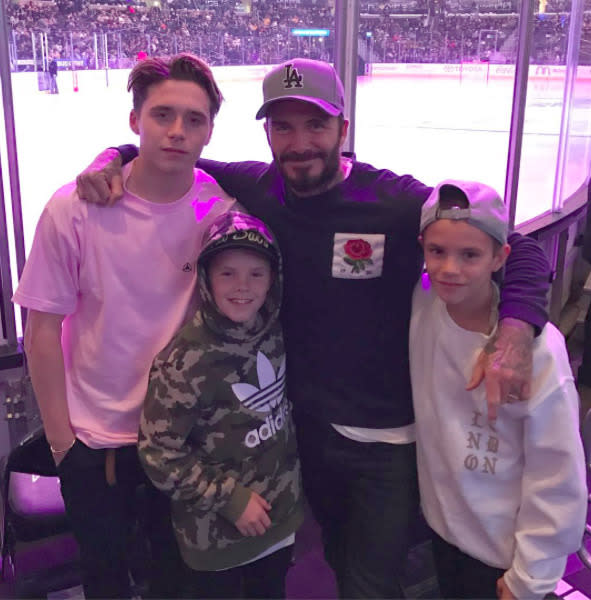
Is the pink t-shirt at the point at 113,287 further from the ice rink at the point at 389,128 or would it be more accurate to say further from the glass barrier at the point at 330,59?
the ice rink at the point at 389,128

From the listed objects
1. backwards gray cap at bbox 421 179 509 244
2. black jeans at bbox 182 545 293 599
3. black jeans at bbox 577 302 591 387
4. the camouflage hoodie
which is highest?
backwards gray cap at bbox 421 179 509 244

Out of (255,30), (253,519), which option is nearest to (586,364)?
(255,30)

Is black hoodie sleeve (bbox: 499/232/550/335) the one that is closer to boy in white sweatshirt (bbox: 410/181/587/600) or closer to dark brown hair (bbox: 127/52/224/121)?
boy in white sweatshirt (bbox: 410/181/587/600)

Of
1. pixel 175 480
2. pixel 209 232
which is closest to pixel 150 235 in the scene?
pixel 209 232

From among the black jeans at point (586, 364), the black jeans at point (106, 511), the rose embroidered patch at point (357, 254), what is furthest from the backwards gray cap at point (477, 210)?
the black jeans at point (586, 364)

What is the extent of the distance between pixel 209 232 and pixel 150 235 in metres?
0.11

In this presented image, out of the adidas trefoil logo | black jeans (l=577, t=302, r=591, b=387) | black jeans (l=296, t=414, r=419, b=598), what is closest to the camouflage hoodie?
the adidas trefoil logo

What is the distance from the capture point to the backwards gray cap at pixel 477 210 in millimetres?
1245

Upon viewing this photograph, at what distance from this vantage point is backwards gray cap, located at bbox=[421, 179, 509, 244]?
1245 mm

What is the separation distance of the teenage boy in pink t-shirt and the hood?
79mm

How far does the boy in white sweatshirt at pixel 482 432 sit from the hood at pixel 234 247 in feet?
0.93

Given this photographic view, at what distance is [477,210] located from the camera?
49.0 inches

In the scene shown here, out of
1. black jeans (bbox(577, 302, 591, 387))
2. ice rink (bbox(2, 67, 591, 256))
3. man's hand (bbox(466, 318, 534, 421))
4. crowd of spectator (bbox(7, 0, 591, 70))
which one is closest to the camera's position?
man's hand (bbox(466, 318, 534, 421))

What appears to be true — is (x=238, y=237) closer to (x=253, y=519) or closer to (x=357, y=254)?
(x=357, y=254)
